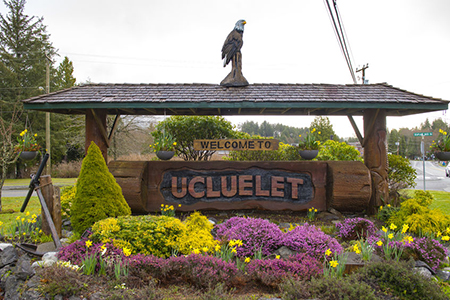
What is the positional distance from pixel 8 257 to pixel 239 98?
514 cm

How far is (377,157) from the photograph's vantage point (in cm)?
700

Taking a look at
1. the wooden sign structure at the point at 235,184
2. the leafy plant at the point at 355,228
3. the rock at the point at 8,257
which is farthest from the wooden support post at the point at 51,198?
the leafy plant at the point at 355,228

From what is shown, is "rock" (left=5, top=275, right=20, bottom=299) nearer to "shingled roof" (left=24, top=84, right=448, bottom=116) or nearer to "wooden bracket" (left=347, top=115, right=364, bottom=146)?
"shingled roof" (left=24, top=84, right=448, bottom=116)

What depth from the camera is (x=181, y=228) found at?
4168mm

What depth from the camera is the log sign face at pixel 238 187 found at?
22.9 feet

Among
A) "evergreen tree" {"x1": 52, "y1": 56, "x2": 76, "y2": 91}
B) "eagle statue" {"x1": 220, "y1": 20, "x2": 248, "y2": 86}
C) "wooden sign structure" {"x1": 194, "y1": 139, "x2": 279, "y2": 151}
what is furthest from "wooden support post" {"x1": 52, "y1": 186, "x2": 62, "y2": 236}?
"evergreen tree" {"x1": 52, "y1": 56, "x2": 76, "y2": 91}

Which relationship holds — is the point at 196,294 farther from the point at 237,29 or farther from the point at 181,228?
the point at 237,29

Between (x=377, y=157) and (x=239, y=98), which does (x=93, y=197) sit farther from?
(x=377, y=157)

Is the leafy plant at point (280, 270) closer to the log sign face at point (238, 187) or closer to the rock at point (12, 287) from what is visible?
the rock at point (12, 287)

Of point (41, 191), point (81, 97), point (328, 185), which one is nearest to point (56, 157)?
point (81, 97)

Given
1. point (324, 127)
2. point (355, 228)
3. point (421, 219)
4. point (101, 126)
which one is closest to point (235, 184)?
point (355, 228)

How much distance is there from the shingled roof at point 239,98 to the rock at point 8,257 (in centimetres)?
362

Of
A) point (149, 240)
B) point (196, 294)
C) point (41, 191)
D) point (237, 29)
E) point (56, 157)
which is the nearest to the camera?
point (196, 294)

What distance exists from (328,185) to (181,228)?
428 centimetres
